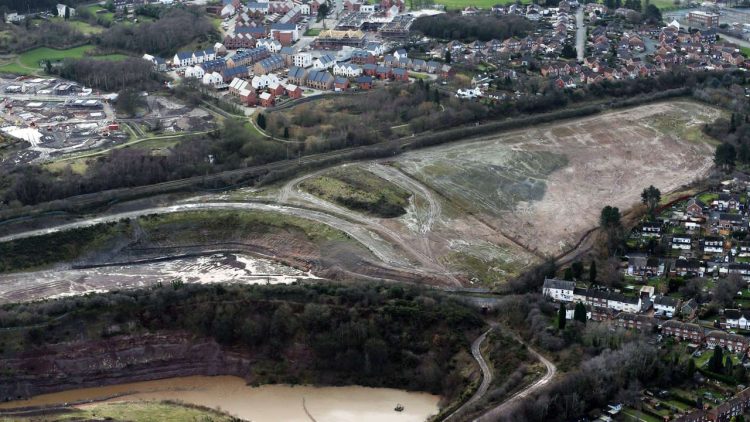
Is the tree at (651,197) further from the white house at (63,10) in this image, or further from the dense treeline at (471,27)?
the white house at (63,10)

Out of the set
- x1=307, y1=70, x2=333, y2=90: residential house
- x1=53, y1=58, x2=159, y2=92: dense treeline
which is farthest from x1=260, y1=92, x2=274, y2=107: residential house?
x1=53, y1=58, x2=159, y2=92: dense treeline

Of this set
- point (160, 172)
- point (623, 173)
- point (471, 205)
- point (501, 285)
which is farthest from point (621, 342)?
point (160, 172)

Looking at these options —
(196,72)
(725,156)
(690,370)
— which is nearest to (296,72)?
(196,72)

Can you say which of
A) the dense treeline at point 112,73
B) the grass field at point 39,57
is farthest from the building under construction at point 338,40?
the grass field at point 39,57

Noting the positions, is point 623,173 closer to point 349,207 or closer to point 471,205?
point 471,205

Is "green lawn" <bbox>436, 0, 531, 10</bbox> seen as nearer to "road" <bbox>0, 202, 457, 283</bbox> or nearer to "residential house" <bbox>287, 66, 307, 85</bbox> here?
"residential house" <bbox>287, 66, 307, 85</bbox>
